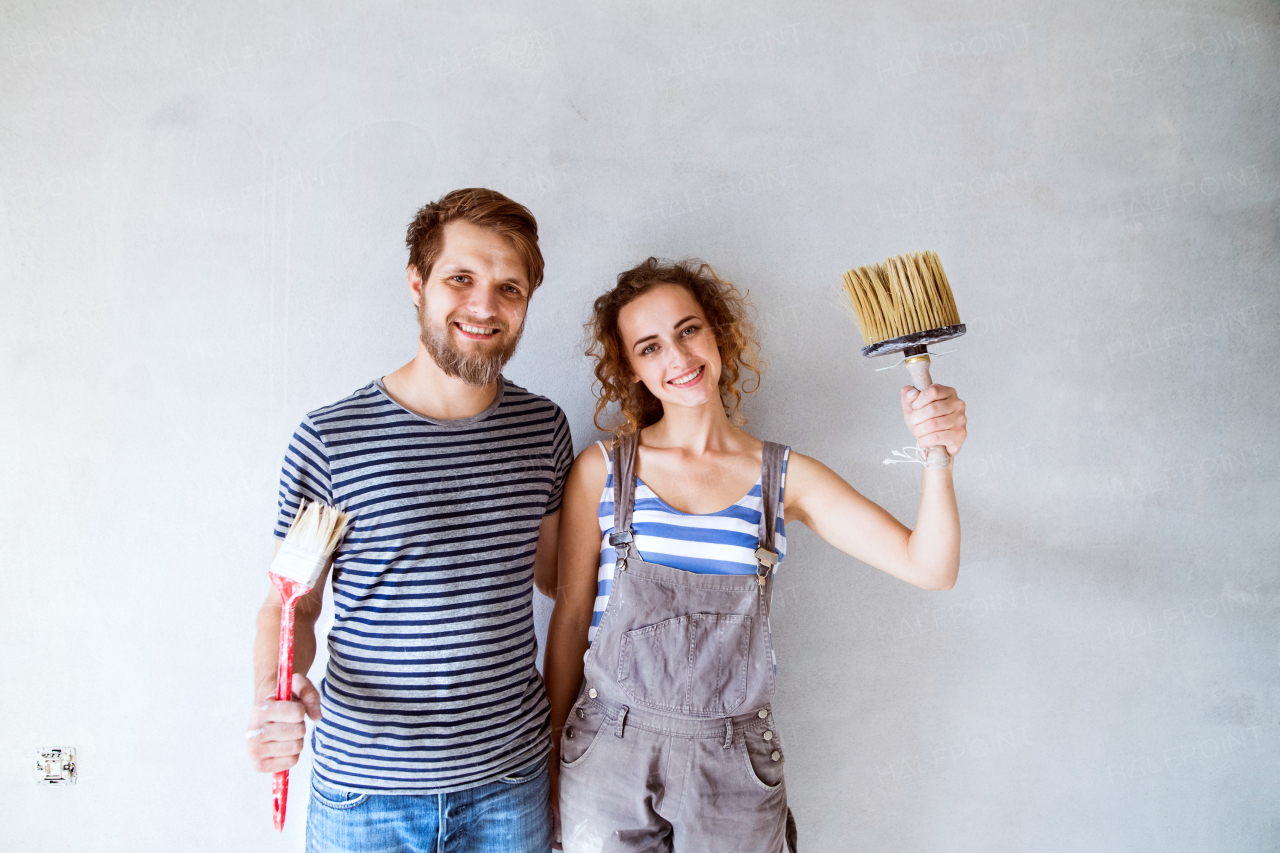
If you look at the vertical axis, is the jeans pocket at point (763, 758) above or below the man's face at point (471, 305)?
below

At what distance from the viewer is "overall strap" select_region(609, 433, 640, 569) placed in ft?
4.54

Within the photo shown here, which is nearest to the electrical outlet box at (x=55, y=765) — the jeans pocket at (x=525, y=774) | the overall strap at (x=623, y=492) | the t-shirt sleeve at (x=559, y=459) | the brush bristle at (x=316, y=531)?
the brush bristle at (x=316, y=531)

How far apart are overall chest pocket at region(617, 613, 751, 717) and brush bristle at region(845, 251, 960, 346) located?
2.00ft

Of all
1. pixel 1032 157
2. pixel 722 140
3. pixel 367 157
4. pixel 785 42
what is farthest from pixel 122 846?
pixel 1032 157

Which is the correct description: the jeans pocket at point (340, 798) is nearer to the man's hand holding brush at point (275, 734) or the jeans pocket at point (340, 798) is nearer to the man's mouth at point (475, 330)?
the man's hand holding brush at point (275, 734)

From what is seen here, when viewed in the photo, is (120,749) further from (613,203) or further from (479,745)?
(613,203)

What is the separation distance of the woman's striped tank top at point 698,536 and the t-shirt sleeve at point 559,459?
0.14 meters

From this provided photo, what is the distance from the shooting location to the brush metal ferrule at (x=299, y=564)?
1.11 meters

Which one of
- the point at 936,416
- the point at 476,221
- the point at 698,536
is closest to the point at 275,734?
the point at 698,536

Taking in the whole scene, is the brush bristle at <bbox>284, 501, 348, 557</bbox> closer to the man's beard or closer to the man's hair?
the man's beard

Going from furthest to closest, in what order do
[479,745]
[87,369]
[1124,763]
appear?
[1124,763] < [87,369] < [479,745]

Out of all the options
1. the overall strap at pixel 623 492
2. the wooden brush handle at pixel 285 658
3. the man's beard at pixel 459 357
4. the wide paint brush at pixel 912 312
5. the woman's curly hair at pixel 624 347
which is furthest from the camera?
the woman's curly hair at pixel 624 347

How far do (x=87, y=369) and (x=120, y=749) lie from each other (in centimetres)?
87

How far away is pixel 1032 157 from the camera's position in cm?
168
